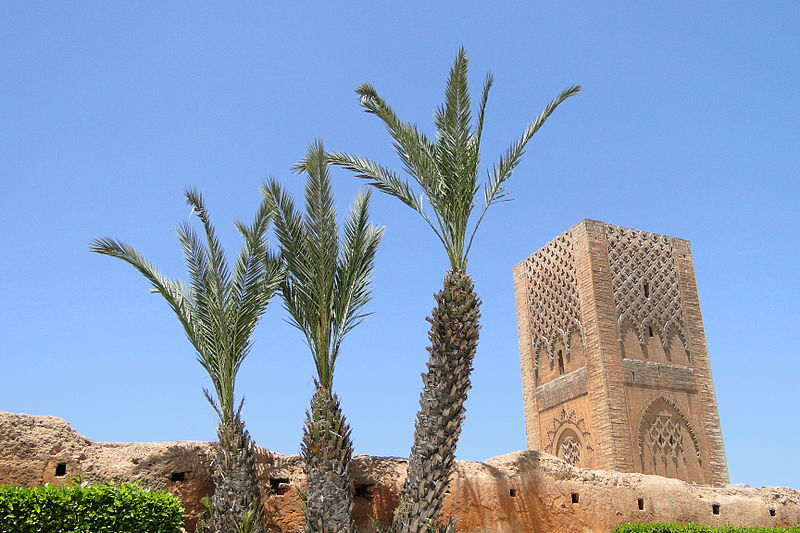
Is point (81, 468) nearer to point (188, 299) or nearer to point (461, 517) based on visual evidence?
point (188, 299)

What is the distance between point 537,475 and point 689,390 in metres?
8.46

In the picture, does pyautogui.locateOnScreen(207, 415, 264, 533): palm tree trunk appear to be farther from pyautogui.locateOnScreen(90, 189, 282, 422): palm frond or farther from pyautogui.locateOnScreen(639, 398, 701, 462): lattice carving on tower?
pyautogui.locateOnScreen(639, 398, 701, 462): lattice carving on tower

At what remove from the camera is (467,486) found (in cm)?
1144

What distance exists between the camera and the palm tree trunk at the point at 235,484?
31.8 ft

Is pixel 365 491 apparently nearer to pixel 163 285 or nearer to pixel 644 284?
pixel 163 285

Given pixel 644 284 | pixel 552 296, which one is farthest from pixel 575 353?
pixel 644 284

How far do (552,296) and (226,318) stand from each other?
459 inches

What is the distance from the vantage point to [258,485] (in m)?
10.2

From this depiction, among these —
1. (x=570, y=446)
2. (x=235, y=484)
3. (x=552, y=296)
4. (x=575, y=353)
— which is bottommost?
(x=235, y=484)

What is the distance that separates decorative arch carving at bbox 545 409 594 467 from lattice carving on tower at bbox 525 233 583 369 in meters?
1.60

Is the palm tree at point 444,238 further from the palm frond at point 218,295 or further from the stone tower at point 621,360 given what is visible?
the stone tower at point 621,360

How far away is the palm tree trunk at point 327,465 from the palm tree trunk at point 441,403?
0.74 meters

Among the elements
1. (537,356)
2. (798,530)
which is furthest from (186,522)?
(537,356)

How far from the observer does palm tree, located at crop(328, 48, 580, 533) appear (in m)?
9.96
